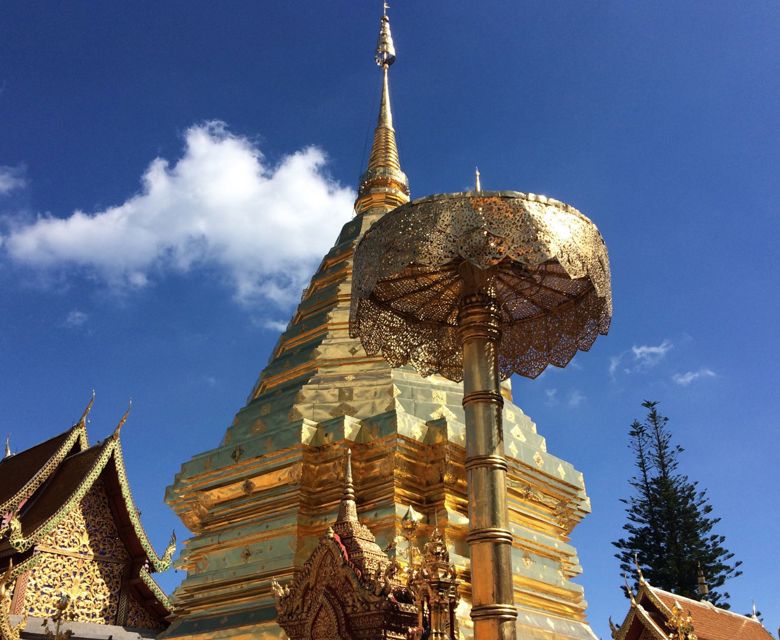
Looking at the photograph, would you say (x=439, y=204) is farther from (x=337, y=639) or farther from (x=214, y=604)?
(x=214, y=604)

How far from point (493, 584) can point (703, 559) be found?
15.0m

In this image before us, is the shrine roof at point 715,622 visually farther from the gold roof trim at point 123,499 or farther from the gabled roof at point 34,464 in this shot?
the gabled roof at point 34,464

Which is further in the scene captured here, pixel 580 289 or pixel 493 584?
pixel 580 289

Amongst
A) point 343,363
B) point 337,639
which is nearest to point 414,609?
point 337,639

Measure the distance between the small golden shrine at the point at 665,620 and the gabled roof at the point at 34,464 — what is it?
7.77 metres

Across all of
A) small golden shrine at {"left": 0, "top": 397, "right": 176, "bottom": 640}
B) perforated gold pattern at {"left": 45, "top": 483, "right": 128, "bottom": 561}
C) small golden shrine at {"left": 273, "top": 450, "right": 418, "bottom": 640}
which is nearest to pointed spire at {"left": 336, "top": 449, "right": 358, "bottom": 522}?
small golden shrine at {"left": 273, "top": 450, "right": 418, "bottom": 640}

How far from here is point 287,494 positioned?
7707mm

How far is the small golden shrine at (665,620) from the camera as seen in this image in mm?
9633

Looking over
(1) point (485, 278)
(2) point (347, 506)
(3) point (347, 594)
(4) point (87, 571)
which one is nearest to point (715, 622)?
(2) point (347, 506)

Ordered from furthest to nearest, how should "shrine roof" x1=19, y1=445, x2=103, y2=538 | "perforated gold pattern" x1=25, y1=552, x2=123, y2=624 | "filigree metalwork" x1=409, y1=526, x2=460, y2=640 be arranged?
1. "shrine roof" x1=19, y1=445, x2=103, y2=538
2. "perforated gold pattern" x1=25, y1=552, x2=123, y2=624
3. "filigree metalwork" x1=409, y1=526, x2=460, y2=640

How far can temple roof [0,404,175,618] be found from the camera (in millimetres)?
11250

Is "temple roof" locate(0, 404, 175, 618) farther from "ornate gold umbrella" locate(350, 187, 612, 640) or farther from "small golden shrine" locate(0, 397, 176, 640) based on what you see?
"ornate gold umbrella" locate(350, 187, 612, 640)

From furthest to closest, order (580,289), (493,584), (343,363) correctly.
A: (343,363), (580,289), (493,584)

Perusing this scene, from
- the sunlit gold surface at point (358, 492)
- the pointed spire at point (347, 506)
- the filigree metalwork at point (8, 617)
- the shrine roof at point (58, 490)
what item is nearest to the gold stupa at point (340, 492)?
the sunlit gold surface at point (358, 492)
